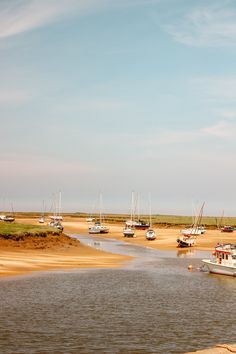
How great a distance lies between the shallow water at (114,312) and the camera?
994 inches

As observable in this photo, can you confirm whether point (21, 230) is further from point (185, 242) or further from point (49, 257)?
point (185, 242)

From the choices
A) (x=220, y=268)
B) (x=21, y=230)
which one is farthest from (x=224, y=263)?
(x=21, y=230)

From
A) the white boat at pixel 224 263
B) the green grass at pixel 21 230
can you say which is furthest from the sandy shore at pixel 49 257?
the white boat at pixel 224 263

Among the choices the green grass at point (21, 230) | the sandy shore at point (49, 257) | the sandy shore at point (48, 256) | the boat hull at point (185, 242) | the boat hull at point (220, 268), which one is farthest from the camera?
the boat hull at point (185, 242)

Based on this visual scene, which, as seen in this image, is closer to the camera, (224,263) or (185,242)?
(224,263)

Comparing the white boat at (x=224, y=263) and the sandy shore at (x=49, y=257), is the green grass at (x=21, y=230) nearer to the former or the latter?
the sandy shore at (x=49, y=257)

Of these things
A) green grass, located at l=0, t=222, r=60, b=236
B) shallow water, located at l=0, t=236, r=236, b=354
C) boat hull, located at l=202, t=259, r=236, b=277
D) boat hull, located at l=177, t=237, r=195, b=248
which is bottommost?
shallow water, located at l=0, t=236, r=236, b=354

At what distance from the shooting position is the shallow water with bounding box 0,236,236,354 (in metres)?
25.2

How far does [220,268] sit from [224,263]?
82 cm

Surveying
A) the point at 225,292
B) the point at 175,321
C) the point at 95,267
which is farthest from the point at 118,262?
the point at 175,321

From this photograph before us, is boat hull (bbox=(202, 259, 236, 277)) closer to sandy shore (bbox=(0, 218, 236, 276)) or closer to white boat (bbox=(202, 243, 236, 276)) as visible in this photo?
white boat (bbox=(202, 243, 236, 276))

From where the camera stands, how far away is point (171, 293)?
1620 inches

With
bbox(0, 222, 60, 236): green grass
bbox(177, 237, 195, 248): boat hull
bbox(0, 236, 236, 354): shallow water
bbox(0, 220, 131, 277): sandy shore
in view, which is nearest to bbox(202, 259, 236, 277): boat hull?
bbox(0, 236, 236, 354): shallow water

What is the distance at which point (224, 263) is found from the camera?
56375mm
